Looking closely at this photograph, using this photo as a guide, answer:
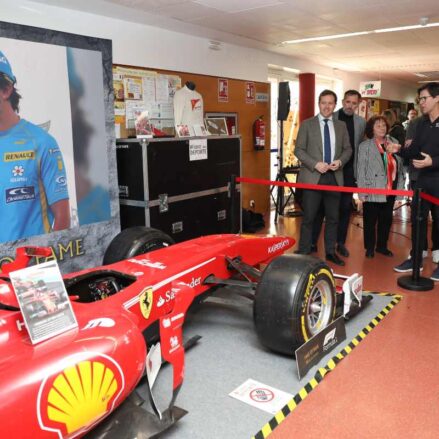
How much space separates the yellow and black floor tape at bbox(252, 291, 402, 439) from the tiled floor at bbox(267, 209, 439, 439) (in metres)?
0.03

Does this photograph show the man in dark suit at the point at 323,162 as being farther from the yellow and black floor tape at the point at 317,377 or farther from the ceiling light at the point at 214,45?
the ceiling light at the point at 214,45

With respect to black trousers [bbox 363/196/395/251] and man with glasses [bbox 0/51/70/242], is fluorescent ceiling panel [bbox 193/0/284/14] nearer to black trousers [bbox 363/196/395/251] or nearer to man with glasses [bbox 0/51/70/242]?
man with glasses [bbox 0/51/70/242]

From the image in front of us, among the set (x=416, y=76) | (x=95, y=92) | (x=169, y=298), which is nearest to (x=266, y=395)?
(x=169, y=298)

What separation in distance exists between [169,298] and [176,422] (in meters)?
0.64

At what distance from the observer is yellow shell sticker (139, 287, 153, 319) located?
2.34 metres

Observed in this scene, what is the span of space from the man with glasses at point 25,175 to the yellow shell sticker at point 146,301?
184 cm

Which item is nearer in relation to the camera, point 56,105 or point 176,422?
point 176,422

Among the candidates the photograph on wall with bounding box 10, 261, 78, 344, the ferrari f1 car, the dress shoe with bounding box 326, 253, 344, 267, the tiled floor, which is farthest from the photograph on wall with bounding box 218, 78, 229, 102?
the photograph on wall with bounding box 10, 261, 78, 344

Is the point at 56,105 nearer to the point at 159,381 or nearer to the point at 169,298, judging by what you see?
the point at 169,298

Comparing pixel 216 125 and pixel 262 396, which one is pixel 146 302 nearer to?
pixel 262 396

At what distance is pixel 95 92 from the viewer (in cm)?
428

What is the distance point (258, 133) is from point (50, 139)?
4637 mm

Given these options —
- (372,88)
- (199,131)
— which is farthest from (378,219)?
(372,88)

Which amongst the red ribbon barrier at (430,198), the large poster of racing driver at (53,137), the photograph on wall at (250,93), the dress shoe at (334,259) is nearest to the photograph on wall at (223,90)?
the photograph on wall at (250,93)
